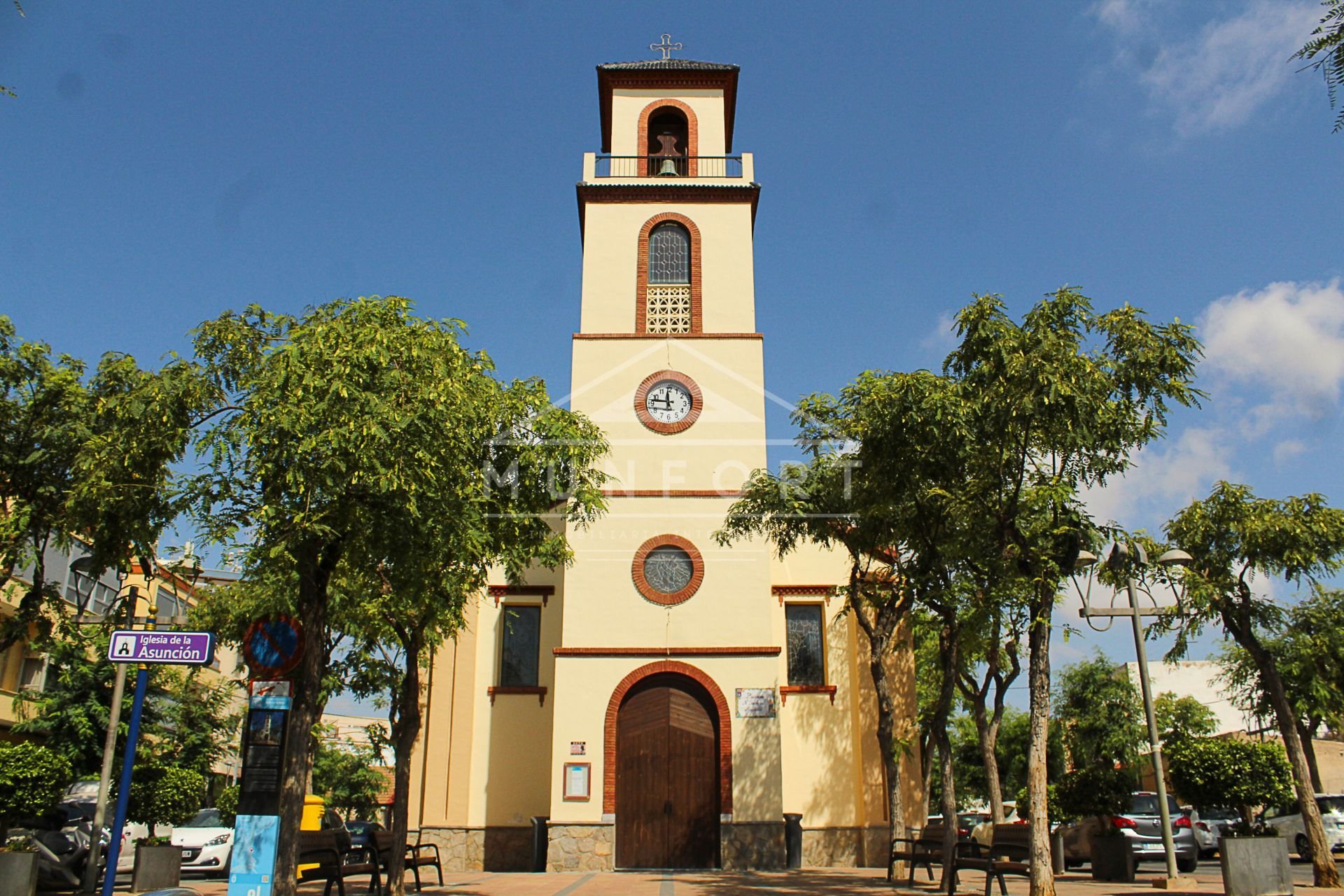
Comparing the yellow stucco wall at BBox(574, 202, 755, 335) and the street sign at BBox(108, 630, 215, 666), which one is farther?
the yellow stucco wall at BBox(574, 202, 755, 335)

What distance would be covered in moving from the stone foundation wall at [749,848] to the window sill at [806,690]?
3.39 m

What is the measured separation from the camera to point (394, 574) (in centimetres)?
1146

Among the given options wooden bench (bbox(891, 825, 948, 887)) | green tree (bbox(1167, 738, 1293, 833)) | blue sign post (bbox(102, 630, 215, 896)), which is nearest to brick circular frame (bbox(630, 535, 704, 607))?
wooden bench (bbox(891, 825, 948, 887))

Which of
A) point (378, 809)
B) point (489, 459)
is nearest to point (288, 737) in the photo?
point (489, 459)

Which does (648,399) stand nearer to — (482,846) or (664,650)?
(664,650)

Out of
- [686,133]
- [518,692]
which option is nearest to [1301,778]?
[518,692]

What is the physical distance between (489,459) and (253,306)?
3.25 m

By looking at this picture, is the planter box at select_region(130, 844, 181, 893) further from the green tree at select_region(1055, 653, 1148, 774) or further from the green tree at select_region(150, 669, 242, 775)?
the green tree at select_region(1055, 653, 1148, 774)

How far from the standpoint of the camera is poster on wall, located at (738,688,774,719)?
20.7 m

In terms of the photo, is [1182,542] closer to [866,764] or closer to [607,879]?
[866,764]

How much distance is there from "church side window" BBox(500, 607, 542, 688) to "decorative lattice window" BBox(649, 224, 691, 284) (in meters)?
8.58

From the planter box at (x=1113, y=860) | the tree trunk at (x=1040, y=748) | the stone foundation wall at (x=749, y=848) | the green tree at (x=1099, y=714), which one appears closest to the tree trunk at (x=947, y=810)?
the tree trunk at (x=1040, y=748)

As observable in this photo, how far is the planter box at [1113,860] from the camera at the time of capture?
683 inches

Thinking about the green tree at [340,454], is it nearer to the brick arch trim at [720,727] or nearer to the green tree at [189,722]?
the brick arch trim at [720,727]
